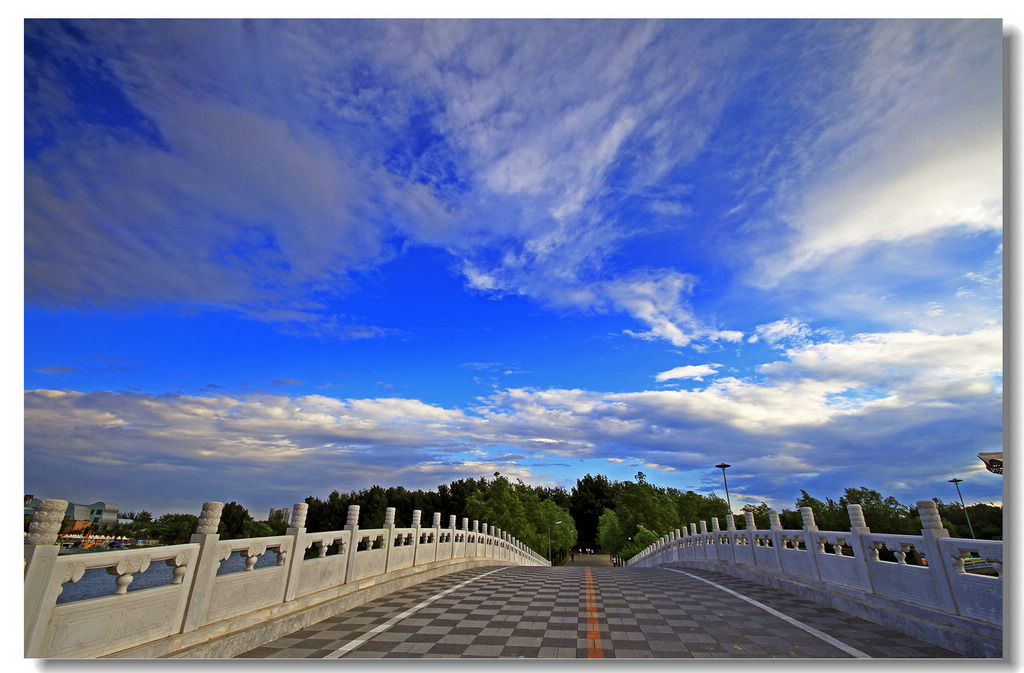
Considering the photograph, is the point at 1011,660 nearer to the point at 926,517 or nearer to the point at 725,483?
the point at 926,517

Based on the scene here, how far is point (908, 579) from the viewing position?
651 cm

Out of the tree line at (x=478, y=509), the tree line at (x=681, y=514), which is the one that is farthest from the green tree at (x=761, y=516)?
the tree line at (x=478, y=509)

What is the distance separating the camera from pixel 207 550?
5.36 metres

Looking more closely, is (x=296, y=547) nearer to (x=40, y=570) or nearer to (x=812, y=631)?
(x=40, y=570)

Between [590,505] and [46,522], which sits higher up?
[46,522]

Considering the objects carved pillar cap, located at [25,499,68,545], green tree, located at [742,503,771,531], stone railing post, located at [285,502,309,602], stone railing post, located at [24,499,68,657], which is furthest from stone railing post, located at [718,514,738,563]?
carved pillar cap, located at [25,499,68,545]

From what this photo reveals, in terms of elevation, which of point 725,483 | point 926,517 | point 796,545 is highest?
point 926,517

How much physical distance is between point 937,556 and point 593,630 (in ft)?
15.1

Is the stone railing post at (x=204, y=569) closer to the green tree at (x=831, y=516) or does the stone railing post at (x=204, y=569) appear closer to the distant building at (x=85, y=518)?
the distant building at (x=85, y=518)

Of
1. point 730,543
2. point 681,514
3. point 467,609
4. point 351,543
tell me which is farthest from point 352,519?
point 681,514

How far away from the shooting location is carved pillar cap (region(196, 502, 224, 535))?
5.45 m

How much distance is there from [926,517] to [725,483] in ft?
113

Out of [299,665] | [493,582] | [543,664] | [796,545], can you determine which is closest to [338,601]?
[299,665]

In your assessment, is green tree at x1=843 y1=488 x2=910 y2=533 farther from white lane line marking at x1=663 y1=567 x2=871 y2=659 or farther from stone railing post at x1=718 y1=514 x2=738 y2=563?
white lane line marking at x1=663 y1=567 x2=871 y2=659
